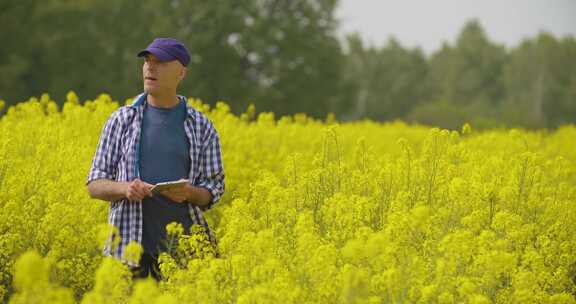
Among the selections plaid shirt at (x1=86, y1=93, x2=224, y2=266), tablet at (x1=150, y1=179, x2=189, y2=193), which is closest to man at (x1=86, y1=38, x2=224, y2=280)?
plaid shirt at (x1=86, y1=93, x2=224, y2=266)

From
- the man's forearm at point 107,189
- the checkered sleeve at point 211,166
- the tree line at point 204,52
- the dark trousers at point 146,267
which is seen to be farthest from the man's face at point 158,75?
the tree line at point 204,52

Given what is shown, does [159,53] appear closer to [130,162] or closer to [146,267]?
[130,162]

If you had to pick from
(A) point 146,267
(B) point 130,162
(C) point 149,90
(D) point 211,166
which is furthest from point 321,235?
(C) point 149,90

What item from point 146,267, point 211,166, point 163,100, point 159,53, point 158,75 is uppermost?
point 159,53

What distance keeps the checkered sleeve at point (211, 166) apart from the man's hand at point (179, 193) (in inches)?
10.7

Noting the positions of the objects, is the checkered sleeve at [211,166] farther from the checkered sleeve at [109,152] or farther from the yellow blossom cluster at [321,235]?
the checkered sleeve at [109,152]

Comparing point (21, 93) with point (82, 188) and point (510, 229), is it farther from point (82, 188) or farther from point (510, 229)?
point (510, 229)

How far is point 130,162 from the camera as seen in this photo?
5109 mm

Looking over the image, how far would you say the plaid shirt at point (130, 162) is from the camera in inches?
201

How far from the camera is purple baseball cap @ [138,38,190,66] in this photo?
16.6ft

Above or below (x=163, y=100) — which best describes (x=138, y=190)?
below

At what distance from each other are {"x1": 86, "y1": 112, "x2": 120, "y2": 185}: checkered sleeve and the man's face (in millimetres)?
263

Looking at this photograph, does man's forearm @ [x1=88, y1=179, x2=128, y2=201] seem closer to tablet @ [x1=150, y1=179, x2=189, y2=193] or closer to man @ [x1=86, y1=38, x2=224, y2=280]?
man @ [x1=86, y1=38, x2=224, y2=280]

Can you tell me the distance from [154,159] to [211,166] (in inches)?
13.4
